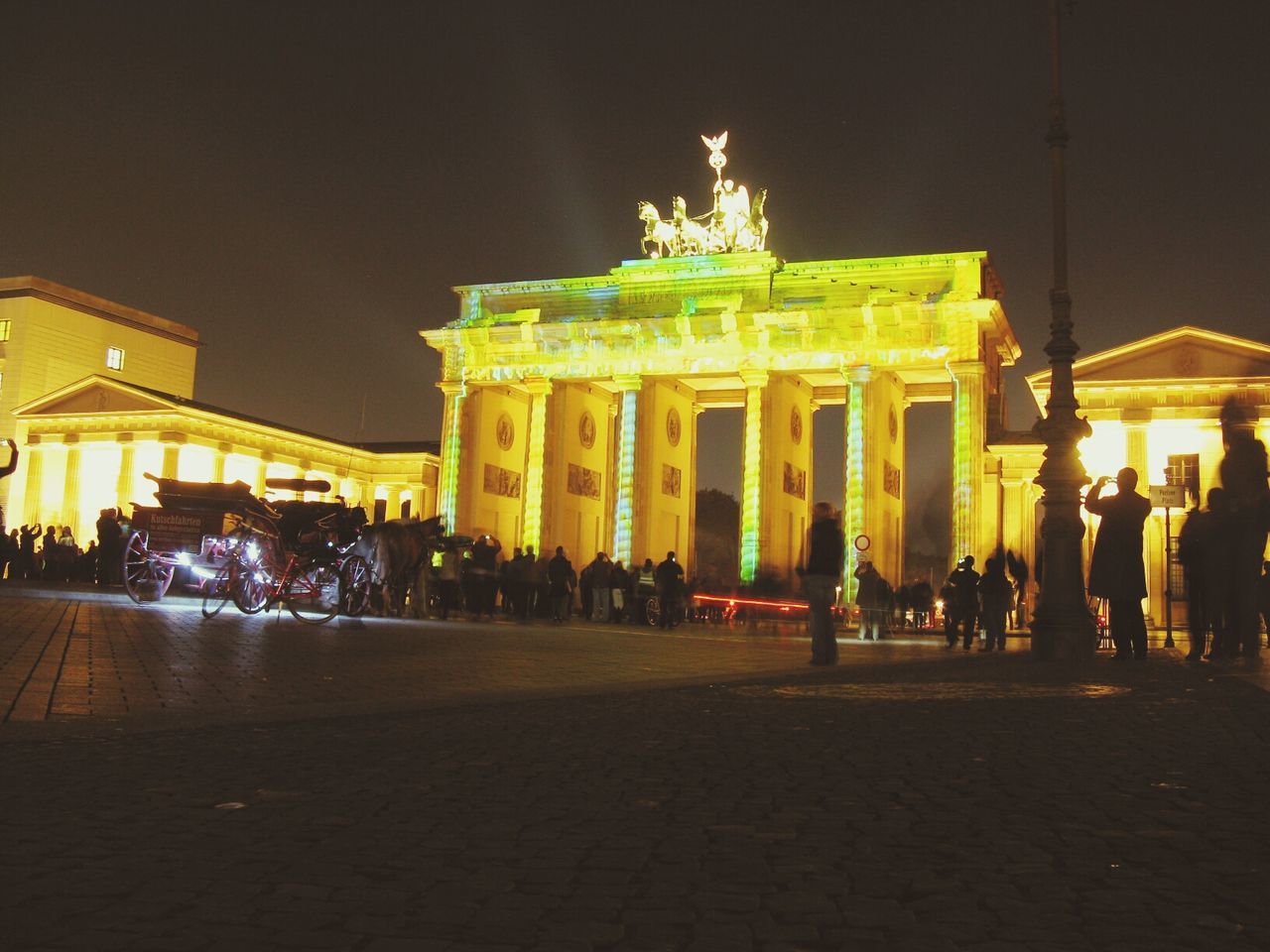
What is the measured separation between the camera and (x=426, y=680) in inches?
373

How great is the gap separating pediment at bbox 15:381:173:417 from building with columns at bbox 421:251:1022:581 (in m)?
12.0

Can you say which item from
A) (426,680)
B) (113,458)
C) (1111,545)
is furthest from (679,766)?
(113,458)

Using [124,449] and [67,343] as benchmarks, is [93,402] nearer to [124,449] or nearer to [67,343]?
[124,449]

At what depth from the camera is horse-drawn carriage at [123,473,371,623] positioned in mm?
16516

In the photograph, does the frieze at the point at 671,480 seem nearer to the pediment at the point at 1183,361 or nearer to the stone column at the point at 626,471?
the stone column at the point at 626,471

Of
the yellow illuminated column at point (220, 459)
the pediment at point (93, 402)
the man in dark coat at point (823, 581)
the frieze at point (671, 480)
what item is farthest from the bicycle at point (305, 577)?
the yellow illuminated column at point (220, 459)

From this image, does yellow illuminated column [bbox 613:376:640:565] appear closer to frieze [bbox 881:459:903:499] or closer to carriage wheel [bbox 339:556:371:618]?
frieze [bbox 881:459:903:499]

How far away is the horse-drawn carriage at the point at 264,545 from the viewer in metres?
16.5

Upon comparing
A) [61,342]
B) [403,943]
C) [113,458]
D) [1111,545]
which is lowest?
[403,943]

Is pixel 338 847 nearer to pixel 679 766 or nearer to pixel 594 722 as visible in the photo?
pixel 679 766

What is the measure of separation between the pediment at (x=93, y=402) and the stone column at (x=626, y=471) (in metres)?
18.5

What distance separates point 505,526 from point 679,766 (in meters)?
52.8

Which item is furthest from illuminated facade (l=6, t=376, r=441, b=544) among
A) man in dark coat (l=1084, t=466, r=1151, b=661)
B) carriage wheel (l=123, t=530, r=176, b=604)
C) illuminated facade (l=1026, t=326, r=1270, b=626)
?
man in dark coat (l=1084, t=466, r=1151, b=661)

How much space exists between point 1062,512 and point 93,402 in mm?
49204
